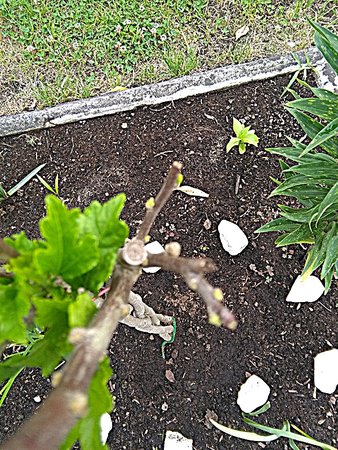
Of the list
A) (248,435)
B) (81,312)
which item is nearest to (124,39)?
(248,435)

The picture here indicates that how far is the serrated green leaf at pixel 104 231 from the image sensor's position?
0.66 m

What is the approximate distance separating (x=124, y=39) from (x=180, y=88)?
396 mm

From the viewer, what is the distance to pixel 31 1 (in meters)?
2.09

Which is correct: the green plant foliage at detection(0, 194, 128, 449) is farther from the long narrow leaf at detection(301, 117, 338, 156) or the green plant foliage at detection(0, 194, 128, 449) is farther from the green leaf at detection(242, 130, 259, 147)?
the green leaf at detection(242, 130, 259, 147)

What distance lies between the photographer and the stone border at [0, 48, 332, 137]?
5.92 ft

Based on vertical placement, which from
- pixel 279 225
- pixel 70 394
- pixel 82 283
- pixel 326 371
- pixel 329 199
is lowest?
pixel 326 371

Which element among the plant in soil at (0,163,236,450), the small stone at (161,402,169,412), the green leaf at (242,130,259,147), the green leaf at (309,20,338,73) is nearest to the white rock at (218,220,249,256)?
the green leaf at (242,130,259,147)

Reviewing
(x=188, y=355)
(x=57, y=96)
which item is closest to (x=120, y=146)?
(x=57, y=96)

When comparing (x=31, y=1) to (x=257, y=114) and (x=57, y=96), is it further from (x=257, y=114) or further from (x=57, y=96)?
(x=257, y=114)

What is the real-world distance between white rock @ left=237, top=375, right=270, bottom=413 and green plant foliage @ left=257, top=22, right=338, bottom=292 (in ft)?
1.15

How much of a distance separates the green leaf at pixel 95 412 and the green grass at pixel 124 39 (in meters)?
1.50

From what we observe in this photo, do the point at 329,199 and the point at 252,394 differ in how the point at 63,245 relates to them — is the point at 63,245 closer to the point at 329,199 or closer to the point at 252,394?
the point at 329,199

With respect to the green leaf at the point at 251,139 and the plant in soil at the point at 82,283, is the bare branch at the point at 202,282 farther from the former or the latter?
the green leaf at the point at 251,139

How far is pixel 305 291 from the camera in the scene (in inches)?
60.5
